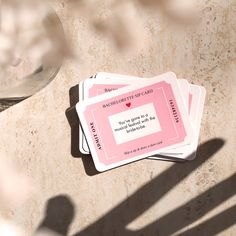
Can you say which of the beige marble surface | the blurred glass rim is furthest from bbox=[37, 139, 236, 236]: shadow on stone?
the blurred glass rim

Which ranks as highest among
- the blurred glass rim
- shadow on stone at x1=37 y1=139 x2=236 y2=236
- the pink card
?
the blurred glass rim

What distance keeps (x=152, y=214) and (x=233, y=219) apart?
0.14 metres

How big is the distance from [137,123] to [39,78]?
0.19 meters

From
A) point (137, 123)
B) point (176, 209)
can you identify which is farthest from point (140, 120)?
point (176, 209)

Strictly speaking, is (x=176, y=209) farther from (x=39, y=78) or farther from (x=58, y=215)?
(x=39, y=78)

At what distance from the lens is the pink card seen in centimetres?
99

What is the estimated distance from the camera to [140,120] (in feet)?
3.25

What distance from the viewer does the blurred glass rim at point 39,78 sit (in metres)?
0.98

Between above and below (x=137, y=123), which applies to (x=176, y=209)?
below

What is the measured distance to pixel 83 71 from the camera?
100 centimetres

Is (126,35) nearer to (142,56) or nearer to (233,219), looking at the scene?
(142,56)

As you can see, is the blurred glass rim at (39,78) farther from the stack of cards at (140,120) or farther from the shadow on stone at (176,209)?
the shadow on stone at (176,209)

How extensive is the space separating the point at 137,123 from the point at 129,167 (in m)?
0.08

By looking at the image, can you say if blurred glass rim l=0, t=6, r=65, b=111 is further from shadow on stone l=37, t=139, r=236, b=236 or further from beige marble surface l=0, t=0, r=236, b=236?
shadow on stone l=37, t=139, r=236, b=236
